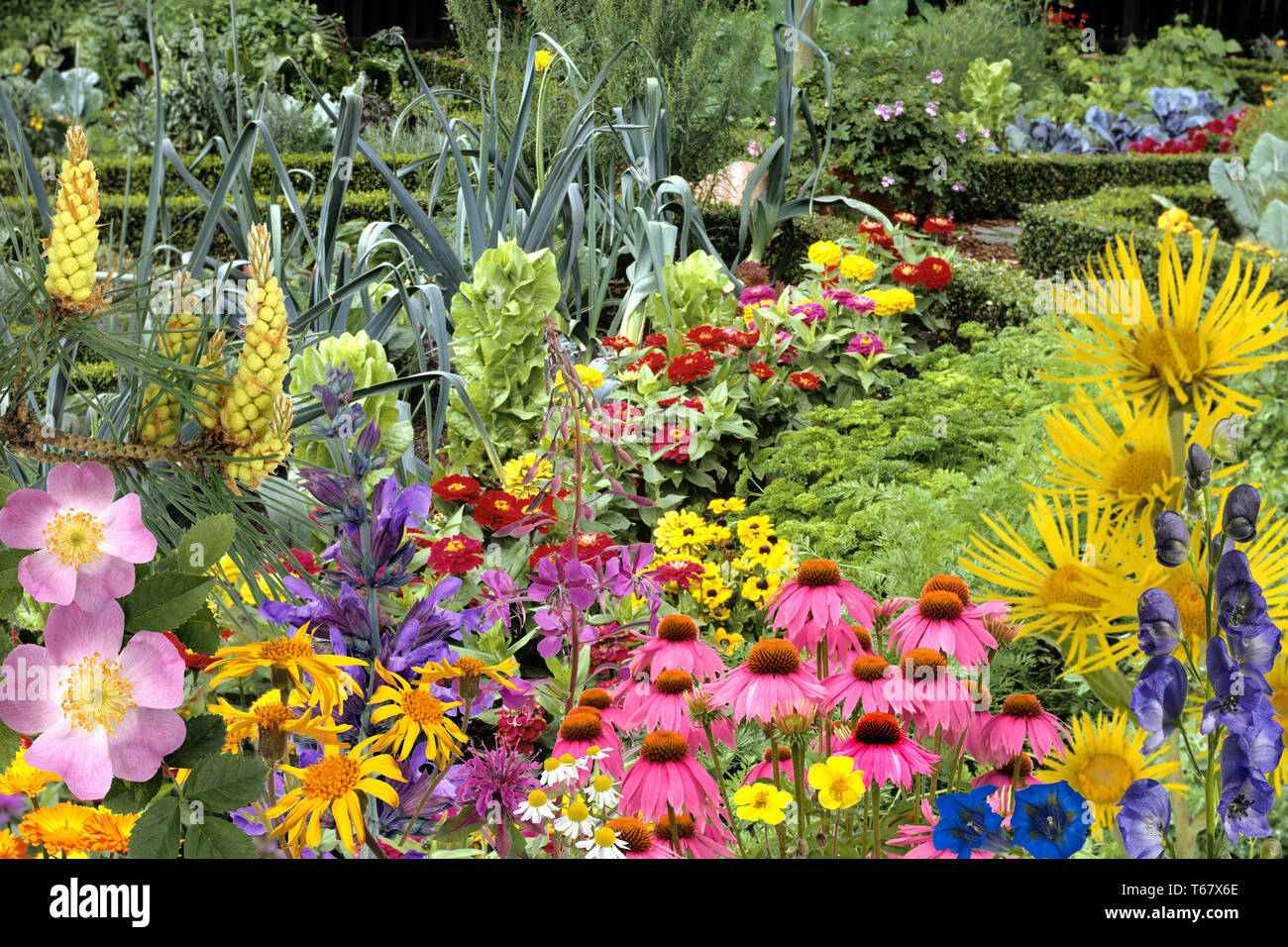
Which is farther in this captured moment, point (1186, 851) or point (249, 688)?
point (249, 688)

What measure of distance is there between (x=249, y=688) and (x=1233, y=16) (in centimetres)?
1606

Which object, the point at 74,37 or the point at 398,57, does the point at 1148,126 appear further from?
the point at 74,37

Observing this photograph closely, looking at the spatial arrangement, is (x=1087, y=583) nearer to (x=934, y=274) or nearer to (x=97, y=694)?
(x=97, y=694)

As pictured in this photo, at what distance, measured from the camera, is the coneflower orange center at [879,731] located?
1.07 meters

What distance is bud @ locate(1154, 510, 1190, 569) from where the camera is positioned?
2.27ft

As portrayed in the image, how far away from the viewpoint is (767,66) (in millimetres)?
9297

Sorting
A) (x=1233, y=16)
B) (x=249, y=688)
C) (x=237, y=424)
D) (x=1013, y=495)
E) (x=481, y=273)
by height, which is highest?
(x=1233, y=16)

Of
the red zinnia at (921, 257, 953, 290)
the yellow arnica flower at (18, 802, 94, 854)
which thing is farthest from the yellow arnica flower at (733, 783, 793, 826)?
the red zinnia at (921, 257, 953, 290)

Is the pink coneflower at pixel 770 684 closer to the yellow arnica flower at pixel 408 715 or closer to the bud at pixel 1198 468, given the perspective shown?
the yellow arnica flower at pixel 408 715

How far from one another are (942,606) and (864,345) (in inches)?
90.0

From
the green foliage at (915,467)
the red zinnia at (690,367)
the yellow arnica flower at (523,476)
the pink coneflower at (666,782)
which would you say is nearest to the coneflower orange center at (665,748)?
the pink coneflower at (666,782)

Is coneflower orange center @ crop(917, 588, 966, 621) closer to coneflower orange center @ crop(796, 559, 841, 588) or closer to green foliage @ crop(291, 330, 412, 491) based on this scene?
coneflower orange center @ crop(796, 559, 841, 588)

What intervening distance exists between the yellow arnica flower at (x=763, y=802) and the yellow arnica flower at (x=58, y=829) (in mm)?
563

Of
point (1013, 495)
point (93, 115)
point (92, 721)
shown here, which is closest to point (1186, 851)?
point (92, 721)
